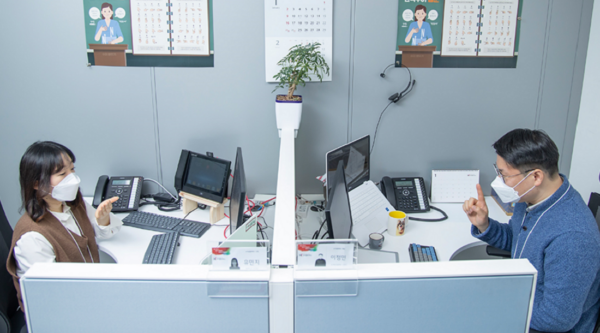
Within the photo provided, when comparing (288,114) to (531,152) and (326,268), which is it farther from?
(326,268)

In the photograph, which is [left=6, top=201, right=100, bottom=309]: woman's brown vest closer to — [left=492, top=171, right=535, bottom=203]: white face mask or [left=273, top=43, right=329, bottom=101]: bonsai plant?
[left=273, top=43, right=329, bottom=101]: bonsai plant

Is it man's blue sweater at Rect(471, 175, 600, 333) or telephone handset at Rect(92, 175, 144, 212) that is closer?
man's blue sweater at Rect(471, 175, 600, 333)

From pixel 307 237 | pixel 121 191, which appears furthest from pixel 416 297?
pixel 121 191

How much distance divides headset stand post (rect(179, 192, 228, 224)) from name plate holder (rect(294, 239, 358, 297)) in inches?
49.2

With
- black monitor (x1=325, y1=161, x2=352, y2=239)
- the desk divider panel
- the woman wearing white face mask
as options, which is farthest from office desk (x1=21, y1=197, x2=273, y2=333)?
the woman wearing white face mask

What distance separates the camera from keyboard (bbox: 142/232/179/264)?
1646 millimetres

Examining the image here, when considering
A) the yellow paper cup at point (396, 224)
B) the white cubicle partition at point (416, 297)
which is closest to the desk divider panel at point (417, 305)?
the white cubicle partition at point (416, 297)

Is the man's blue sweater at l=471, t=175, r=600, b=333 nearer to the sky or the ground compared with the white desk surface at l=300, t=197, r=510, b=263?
nearer to the sky

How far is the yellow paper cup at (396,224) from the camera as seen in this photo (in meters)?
1.87

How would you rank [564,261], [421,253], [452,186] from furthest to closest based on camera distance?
[452,186] → [421,253] → [564,261]

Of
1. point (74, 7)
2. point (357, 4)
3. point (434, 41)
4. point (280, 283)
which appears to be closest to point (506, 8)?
point (434, 41)

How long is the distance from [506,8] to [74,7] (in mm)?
2299

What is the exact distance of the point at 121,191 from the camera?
2203 millimetres

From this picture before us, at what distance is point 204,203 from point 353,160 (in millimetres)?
781
